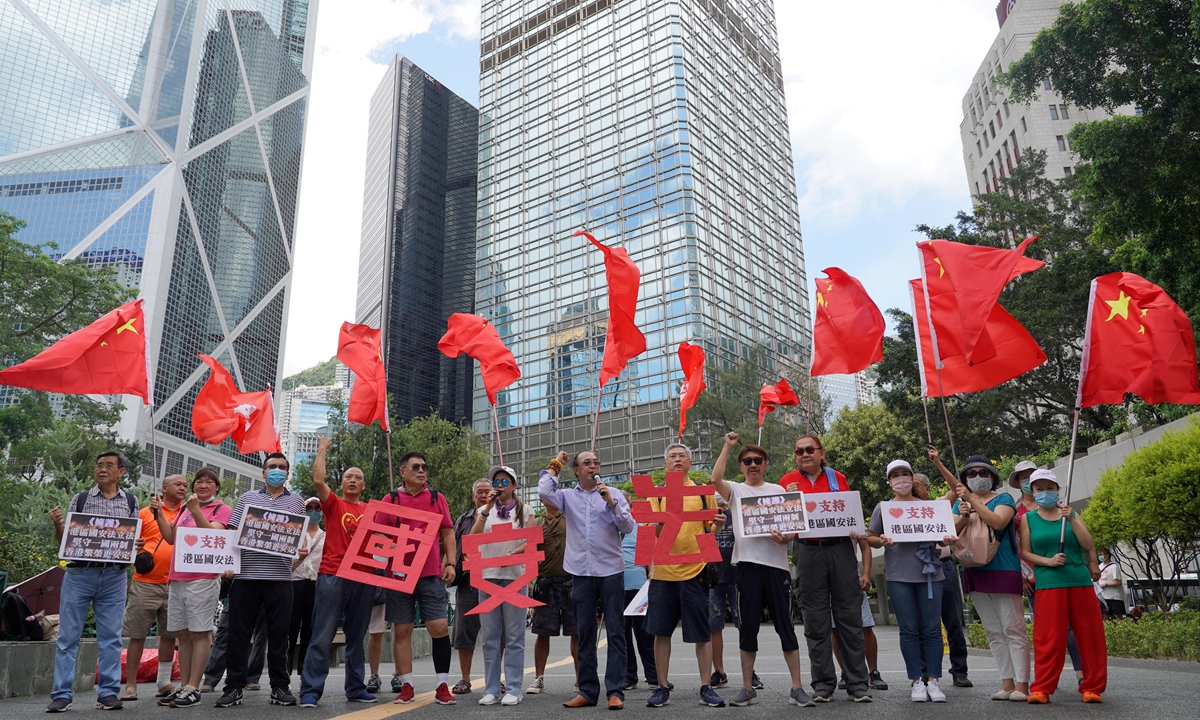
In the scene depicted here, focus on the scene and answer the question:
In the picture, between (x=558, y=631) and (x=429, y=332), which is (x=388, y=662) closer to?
(x=558, y=631)

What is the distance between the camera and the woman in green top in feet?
18.3

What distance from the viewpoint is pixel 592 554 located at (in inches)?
240

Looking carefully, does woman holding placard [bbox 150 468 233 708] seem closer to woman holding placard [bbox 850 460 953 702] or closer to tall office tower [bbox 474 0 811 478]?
woman holding placard [bbox 850 460 953 702]

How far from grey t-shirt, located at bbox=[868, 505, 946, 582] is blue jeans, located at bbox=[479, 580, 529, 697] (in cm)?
267

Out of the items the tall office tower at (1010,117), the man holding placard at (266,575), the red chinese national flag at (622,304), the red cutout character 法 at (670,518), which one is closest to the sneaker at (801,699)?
the red cutout character 法 at (670,518)

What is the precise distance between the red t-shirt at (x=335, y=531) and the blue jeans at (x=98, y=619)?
4.84ft

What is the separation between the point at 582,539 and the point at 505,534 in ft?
2.04

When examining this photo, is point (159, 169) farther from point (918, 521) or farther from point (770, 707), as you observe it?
point (770, 707)

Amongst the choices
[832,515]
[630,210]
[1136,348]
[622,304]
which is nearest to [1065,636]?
[832,515]

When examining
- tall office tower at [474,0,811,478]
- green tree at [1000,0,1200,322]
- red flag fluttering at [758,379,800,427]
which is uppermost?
tall office tower at [474,0,811,478]

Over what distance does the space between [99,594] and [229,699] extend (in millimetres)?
1316

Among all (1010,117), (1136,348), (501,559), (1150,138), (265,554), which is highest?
(1010,117)

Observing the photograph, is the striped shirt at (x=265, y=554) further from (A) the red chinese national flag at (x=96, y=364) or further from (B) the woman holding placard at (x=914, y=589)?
(B) the woman holding placard at (x=914, y=589)

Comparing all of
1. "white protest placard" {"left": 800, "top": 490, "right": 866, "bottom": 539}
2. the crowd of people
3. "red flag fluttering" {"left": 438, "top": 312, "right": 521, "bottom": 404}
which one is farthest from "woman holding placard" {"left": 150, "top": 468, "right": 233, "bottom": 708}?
"white protest placard" {"left": 800, "top": 490, "right": 866, "bottom": 539}
